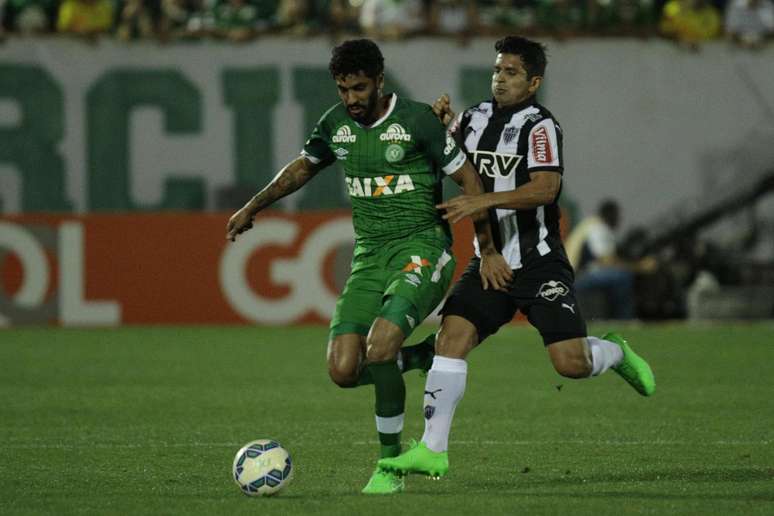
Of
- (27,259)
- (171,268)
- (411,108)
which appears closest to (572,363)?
(411,108)

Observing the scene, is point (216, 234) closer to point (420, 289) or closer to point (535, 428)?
point (535, 428)

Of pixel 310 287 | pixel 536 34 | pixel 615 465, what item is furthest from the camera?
pixel 536 34

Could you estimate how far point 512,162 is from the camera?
7266mm

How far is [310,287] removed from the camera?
56.8ft

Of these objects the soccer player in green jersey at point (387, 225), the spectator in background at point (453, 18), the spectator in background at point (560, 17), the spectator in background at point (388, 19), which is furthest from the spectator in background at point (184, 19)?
the soccer player in green jersey at point (387, 225)

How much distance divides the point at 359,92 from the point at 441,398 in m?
1.43

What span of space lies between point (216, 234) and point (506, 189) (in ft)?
34.3

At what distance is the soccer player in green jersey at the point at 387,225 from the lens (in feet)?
22.7

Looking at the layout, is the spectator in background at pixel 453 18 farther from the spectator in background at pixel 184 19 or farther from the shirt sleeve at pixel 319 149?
the shirt sleeve at pixel 319 149

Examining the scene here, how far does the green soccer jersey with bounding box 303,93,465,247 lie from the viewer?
717 centimetres

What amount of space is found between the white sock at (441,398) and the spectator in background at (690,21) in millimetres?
13767

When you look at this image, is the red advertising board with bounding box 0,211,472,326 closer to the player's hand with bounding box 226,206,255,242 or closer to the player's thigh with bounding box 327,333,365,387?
the player's hand with bounding box 226,206,255,242

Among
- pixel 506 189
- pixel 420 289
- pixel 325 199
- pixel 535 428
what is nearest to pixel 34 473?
pixel 420 289

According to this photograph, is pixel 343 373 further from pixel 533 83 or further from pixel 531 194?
pixel 533 83
